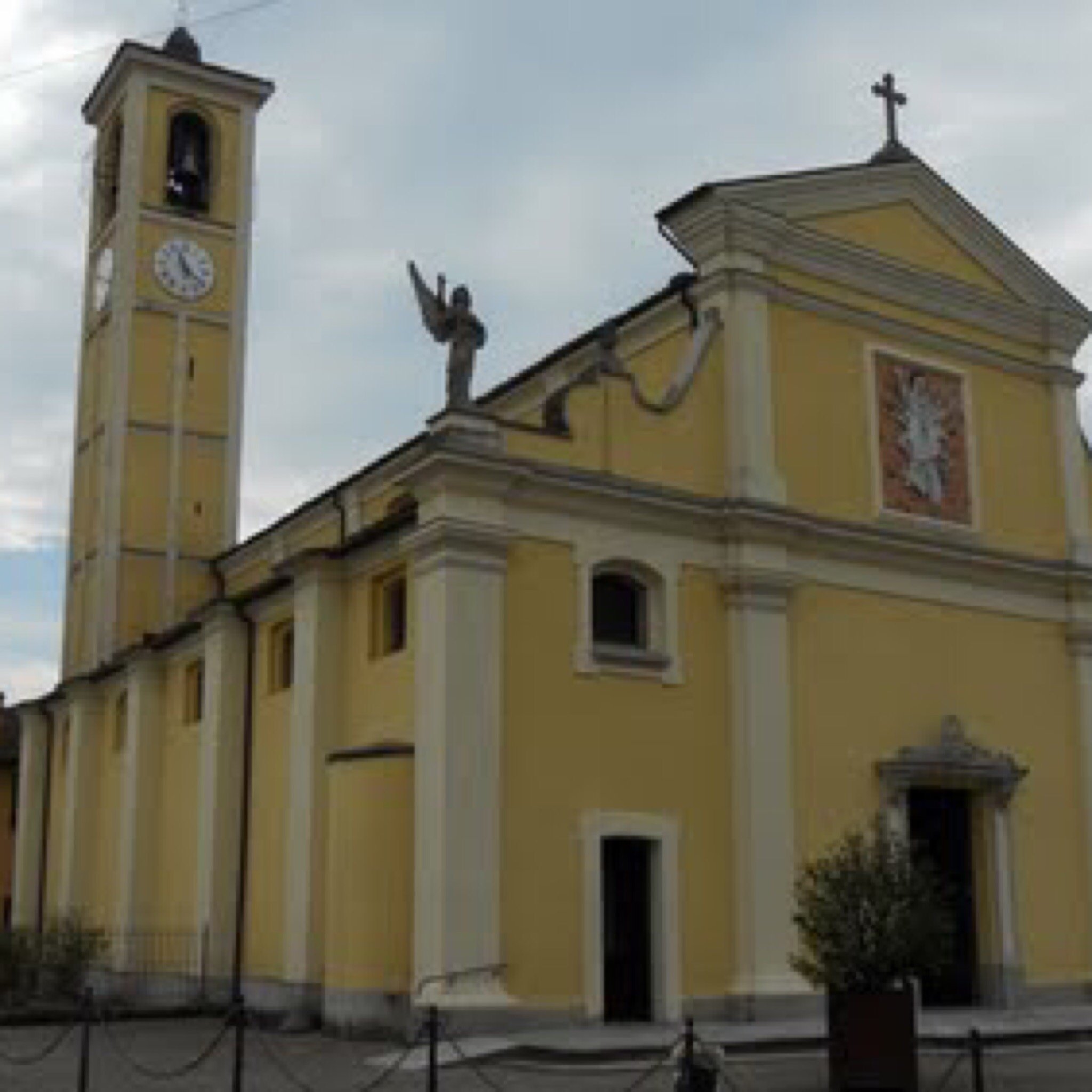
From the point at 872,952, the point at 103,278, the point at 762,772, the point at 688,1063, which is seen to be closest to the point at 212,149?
the point at 103,278

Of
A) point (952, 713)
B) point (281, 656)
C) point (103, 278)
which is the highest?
point (103, 278)

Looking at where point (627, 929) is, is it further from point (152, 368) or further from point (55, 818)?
point (152, 368)

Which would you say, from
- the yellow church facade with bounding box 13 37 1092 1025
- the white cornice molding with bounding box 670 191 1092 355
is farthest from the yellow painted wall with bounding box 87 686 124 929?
the white cornice molding with bounding box 670 191 1092 355

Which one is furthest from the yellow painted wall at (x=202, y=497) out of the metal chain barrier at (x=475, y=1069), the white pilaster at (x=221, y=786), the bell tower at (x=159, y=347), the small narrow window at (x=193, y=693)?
the metal chain barrier at (x=475, y=1069)

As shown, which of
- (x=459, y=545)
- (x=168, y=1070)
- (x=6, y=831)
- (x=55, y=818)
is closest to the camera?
(x=168, y=1070)

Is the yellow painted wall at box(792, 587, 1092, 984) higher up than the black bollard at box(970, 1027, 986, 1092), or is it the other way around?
the yellow painted wall at box(792, 587, 1092, 984)

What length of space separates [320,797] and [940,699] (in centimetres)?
853

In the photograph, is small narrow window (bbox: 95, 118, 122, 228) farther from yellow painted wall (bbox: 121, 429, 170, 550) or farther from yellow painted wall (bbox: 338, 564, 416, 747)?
yellow painted wall (bbox: 338, 564, 416, 747)

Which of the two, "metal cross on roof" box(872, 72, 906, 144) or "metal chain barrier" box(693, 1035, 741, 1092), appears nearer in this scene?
"metal chain barrier" box(693, 1035, 741, 1092)

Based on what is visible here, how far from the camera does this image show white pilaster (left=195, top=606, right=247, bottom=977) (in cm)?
2277

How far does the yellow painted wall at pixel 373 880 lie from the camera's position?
17.8 metres

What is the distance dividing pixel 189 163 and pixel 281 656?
14.6m

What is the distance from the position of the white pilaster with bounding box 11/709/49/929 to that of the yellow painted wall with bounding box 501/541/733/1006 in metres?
17.1

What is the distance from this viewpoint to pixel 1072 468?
2494cm
